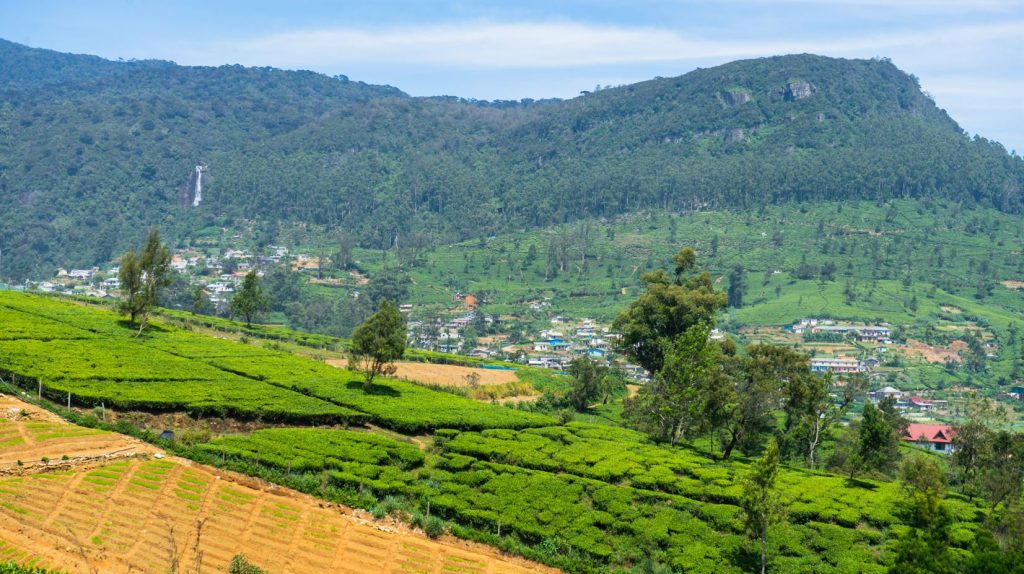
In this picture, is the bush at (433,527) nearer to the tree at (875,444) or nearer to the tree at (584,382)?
the tree at (875,444)

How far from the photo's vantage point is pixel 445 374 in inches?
2425

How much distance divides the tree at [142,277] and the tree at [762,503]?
40.8 metres

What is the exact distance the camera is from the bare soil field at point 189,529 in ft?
86.4

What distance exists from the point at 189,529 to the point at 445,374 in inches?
1331

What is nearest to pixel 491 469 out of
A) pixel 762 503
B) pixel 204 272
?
pixel 762 503

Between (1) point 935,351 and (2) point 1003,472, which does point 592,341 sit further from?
(2) point 1003,472

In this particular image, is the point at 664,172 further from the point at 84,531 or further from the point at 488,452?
the point at 84,531

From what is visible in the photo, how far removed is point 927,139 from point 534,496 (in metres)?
187

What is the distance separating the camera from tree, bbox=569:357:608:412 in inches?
2172

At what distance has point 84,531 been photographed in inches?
1069

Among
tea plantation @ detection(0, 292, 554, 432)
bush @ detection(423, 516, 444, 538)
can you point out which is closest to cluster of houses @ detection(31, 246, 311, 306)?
tea plantation @ detection(0, 292, 554, 432)

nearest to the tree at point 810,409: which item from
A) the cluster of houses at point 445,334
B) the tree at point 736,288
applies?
the cluster of houses at point 445,334

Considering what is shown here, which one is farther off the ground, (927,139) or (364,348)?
(927,139)

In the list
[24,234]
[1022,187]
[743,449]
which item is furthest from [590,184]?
[743,449]
